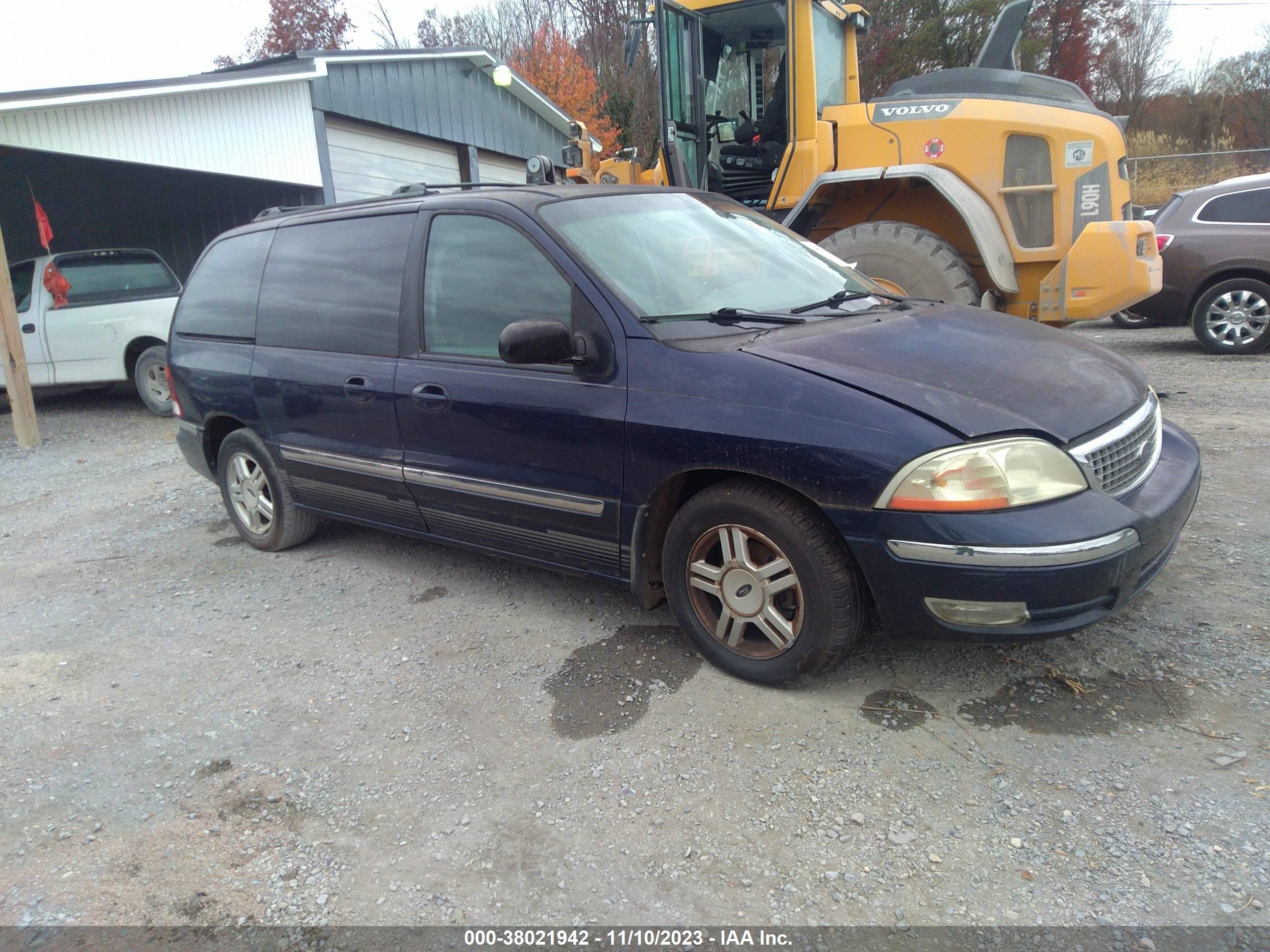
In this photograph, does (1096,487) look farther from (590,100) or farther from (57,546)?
(590,100)

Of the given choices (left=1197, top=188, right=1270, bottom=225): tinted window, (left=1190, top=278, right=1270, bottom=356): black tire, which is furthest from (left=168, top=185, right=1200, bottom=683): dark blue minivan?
(left=1197, top=188, right=1270, bottom=225): tinted window

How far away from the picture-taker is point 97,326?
9305mm

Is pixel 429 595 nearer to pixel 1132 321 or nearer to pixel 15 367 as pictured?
pixel 15 367

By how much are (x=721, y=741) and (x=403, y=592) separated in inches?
78.8

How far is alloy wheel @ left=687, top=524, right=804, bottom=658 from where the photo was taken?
9.48 feet

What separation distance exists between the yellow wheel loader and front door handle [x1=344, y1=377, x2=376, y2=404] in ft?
12.2

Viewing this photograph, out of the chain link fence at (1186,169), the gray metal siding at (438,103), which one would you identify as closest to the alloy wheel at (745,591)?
the gray metal siding at (438,103)

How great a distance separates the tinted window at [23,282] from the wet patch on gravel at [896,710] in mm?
10197

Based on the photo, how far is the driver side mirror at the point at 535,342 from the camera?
305 cm

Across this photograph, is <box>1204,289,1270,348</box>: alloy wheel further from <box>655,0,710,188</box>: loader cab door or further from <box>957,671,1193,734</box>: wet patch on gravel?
<box>957,671,1193,734</box>: wet patch on gravel

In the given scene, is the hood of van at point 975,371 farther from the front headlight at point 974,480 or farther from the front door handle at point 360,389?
the front door handle at point 360,389

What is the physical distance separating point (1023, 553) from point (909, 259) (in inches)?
156

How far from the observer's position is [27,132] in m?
8.84

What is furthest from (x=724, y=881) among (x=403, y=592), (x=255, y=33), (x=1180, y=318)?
(x=255, y=33)
